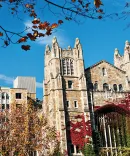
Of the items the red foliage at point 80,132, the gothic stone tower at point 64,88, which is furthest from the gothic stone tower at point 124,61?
the red foliage at point 80,132

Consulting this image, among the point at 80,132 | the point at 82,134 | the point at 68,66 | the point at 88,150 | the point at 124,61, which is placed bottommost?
the point at 88,150

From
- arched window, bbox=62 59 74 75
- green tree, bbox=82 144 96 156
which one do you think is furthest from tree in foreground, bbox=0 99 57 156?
arched window, bbox=62 59 74 75

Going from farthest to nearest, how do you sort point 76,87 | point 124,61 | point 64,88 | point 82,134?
point 124,61 < point 76,87 < point 64,88 < point 82,134

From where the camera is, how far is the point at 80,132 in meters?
49.2

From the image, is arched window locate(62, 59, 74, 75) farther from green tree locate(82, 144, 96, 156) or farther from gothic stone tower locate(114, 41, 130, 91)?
green tree locate(82, 144, 96, 156)

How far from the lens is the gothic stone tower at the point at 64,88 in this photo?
4979 centimetres

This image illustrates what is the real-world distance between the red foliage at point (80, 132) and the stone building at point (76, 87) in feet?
3.03

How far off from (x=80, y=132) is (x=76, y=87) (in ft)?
25.8

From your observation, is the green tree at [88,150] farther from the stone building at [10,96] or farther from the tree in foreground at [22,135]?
the stone building at [10,96]

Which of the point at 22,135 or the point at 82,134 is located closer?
the point at 22,135

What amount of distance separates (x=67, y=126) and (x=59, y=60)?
11.2 m

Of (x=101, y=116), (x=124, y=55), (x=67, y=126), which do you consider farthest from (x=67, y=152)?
(x=124, y=55)

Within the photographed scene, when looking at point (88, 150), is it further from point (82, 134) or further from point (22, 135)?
point (22, 135)

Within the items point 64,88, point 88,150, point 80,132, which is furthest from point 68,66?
point 88,150
